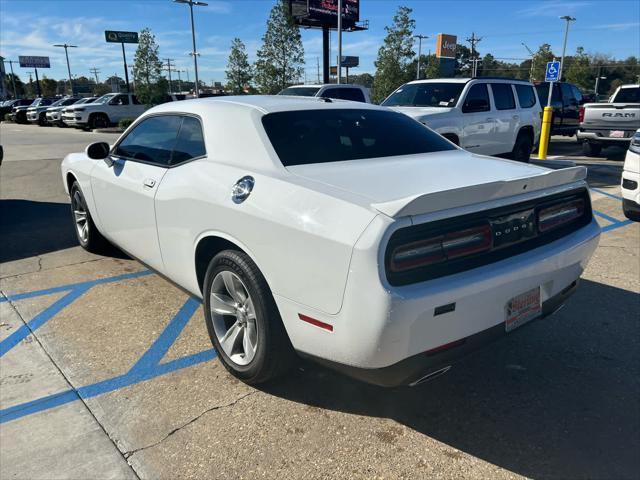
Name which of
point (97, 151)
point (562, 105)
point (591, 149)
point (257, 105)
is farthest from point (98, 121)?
point (257, 105)

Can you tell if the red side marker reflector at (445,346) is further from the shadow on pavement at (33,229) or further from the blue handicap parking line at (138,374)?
the shadow on pavement at (33,229)

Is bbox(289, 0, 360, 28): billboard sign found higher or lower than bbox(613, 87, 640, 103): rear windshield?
higher

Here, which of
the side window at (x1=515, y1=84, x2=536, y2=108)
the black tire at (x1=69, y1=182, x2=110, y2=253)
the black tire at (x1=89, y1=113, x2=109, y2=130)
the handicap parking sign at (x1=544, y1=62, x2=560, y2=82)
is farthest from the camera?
the black tire at (x1=89, y1=113, x2=109, y2=130)

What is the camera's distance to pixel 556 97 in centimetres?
1590

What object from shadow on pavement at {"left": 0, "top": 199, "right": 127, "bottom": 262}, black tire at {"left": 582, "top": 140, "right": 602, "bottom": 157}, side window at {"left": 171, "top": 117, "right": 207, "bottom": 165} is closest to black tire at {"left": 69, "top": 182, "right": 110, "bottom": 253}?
shadow on pavement at {"left": 0, "top": 199, "right": 127, "bottom": 262}

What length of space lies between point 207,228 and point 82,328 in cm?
153

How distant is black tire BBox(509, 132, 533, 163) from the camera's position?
34.6 ft

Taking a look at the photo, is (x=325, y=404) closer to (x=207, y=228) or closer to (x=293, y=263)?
(x=293, y=263)

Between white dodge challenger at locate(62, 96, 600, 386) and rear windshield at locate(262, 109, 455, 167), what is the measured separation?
0.04 feet

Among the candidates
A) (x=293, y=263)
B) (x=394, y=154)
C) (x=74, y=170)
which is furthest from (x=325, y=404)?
(x=74, y=170)

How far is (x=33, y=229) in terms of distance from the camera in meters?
6.61

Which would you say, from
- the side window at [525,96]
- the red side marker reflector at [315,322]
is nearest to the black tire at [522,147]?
the side window at [525,96]

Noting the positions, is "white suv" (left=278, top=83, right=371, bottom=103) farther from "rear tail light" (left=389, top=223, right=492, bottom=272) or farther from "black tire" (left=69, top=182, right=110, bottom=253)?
"rear tail light" (left=389, top=223, right=492, bottom=272)

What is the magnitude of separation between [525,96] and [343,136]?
8759mm
